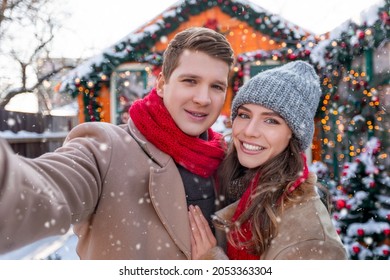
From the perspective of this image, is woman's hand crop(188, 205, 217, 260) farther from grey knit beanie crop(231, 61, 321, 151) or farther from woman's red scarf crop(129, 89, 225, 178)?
grey knit beanie crop(231, 61, 321, 151)

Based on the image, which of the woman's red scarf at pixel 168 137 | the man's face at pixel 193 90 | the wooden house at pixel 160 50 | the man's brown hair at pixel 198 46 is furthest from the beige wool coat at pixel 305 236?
the wooden house at pixel 160 50

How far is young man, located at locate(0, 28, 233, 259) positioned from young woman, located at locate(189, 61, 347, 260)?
0.29 ft

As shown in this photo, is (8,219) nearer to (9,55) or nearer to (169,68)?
(169,68)

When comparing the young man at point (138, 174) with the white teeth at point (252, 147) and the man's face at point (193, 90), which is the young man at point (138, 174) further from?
A: the white teeth at point (252, 147)

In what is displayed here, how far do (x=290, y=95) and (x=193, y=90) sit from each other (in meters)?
0.33

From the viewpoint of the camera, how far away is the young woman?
1073 millimetres

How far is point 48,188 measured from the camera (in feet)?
2.38

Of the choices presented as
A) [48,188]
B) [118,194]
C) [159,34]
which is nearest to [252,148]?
[118,194]

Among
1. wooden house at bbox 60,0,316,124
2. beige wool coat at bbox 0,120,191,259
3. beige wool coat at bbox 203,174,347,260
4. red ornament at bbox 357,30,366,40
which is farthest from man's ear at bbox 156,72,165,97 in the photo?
wooden house at bbox 60,0,316,124

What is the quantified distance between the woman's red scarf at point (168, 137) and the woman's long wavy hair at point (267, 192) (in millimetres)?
167

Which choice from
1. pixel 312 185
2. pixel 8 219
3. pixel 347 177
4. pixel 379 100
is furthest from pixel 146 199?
pixel 379 100

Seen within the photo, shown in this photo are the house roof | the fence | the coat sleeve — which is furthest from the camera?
the house roof

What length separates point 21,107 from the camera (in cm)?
186

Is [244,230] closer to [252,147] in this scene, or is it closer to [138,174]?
[252,147]
